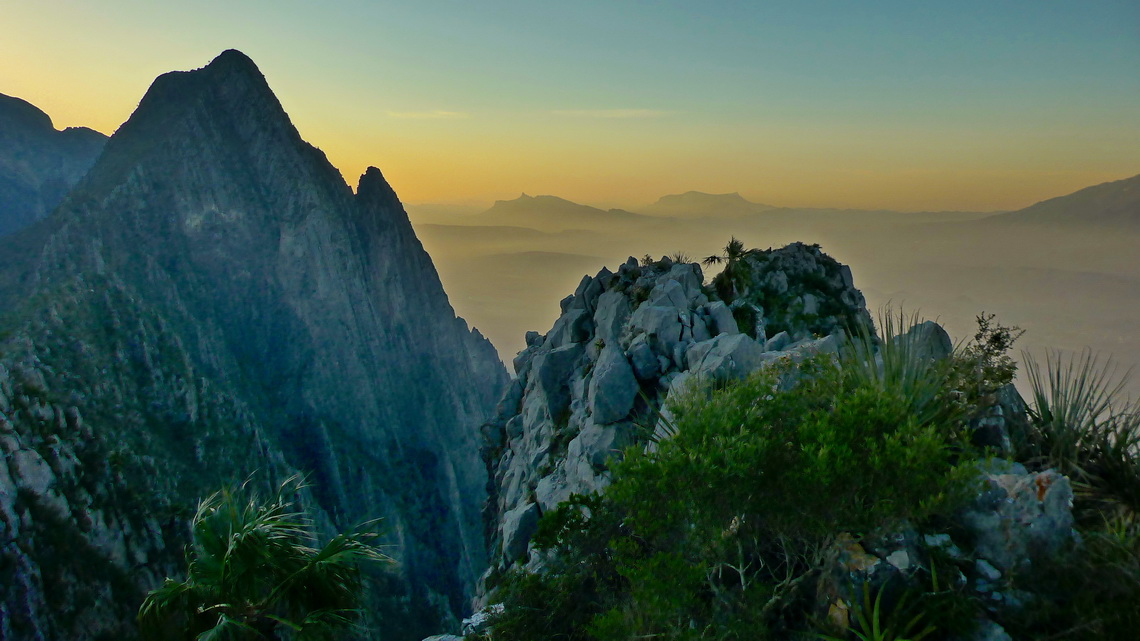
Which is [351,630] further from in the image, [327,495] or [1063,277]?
[1063,277]

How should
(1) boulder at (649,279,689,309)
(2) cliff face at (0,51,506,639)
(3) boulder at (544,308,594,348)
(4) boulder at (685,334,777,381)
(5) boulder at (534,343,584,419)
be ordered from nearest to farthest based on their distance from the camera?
(4) boulder at (685,334,777,381) < (1) boulder at (649,279,689,309) < (5) boulder at (534,343,584,419) < (3) boulder at (544,308,594,348) < (2) cliff face at (0,51,506,639)

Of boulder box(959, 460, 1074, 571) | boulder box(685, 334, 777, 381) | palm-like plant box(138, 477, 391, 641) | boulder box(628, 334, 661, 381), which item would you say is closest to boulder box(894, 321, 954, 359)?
boulder box(959, 460, 1074, 571)

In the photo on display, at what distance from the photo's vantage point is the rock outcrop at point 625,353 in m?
20.0

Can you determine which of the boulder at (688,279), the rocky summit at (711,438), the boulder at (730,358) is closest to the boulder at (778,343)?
the rocky summit at (711,438)

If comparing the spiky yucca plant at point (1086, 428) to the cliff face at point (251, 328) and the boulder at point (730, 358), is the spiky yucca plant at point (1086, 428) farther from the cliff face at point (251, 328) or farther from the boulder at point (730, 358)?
the cliff face at point (251, 328)

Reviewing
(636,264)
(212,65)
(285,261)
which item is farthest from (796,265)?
(212,65)

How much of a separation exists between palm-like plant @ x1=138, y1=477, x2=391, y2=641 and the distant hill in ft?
434

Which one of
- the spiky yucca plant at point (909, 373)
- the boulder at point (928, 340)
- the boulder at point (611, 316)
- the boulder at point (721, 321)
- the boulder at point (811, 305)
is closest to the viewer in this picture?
the spiky yucca plant at point (909, 373)

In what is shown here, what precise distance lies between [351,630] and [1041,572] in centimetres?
869

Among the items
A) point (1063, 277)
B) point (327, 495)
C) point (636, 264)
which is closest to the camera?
point (636, 264)

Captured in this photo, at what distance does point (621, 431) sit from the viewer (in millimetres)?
20531

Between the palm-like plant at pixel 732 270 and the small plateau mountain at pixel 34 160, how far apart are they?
195 meters

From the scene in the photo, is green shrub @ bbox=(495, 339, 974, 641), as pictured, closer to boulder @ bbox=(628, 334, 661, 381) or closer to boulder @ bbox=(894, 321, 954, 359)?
boulder @ bbox=(894, 321, 954, 359)

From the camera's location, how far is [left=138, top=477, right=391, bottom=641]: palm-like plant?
814cm
